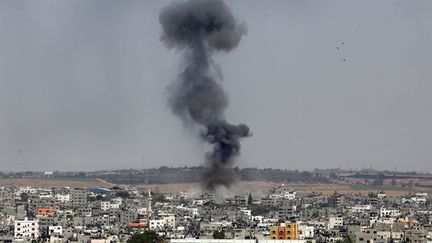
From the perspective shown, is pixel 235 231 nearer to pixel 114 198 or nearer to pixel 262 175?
pixel 114 198

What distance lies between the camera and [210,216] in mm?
103375

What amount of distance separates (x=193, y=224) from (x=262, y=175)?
57.5 m

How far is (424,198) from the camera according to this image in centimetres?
14725

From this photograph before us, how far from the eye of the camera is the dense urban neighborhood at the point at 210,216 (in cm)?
7756

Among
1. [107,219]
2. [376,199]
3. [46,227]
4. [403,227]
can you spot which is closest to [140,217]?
[107,219]

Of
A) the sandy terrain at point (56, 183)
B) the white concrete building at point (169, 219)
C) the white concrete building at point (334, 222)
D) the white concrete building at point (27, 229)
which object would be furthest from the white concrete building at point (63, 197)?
the sandy terrain at point (56, 183)

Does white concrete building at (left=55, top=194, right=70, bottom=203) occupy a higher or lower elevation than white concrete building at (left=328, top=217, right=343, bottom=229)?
higher

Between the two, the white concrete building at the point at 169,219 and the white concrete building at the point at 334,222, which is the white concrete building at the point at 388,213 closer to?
the white concrete building at the point at 334,222

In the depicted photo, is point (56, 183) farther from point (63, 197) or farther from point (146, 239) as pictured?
point (146, 239)

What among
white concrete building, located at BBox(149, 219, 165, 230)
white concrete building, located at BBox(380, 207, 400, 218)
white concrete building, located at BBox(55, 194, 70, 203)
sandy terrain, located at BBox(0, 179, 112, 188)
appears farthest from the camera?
sandy terrain, located at BBox(0, 179, 112, 188)

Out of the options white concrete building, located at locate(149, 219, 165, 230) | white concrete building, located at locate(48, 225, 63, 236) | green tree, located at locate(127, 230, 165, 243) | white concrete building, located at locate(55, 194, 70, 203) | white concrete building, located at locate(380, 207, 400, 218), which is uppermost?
white concrete building, located at locate(55, 194, 70, 203)

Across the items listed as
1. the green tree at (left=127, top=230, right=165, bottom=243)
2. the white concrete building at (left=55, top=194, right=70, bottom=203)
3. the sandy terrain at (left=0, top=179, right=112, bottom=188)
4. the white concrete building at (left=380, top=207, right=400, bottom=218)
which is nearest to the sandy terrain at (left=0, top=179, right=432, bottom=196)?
the sandy terrain at (left=0, top=179, right=112, bottom=188)

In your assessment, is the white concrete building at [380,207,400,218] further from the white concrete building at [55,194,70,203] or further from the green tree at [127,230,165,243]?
the green tree at [127,230,165,243]

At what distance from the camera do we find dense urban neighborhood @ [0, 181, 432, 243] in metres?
77.6
